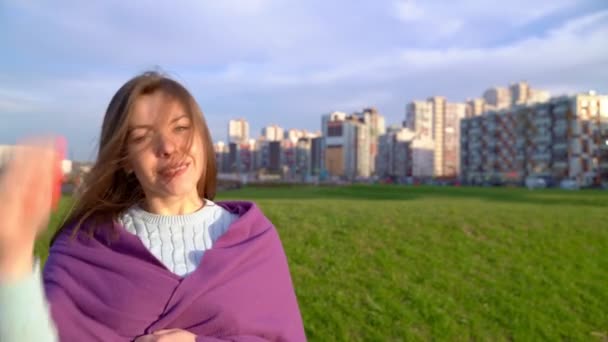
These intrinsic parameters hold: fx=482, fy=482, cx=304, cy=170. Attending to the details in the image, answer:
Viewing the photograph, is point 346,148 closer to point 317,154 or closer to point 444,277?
point 317,154

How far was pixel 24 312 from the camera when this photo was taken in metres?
1.13

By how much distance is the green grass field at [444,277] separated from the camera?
5.57m

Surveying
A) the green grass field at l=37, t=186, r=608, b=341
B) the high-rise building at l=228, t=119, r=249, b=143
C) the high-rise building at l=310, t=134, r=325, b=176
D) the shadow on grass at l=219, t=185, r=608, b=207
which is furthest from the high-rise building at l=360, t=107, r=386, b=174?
the green grass field at l=37, t=186, r=608, b=341

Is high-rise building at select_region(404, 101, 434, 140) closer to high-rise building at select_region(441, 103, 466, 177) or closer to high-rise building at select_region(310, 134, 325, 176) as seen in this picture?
high-rise building at select_region(441, 103, 466, 177)

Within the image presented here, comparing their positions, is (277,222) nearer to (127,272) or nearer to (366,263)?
(366,263)

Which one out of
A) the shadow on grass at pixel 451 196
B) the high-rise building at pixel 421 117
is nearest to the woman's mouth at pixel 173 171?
the shadow on grass at pixel 451 196

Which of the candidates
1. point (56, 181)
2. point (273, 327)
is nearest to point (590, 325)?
point (273, 327)

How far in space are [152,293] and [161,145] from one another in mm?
511

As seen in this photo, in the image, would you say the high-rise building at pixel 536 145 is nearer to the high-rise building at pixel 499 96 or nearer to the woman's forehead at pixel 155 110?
the high-rise building at pixel 499 96

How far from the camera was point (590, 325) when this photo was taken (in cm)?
615

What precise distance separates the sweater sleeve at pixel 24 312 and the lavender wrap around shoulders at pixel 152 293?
41 cm

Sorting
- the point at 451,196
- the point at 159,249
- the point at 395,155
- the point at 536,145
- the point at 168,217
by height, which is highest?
the point at 536,145

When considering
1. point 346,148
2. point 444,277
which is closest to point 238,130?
point 346,148

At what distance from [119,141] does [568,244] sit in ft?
29.1
